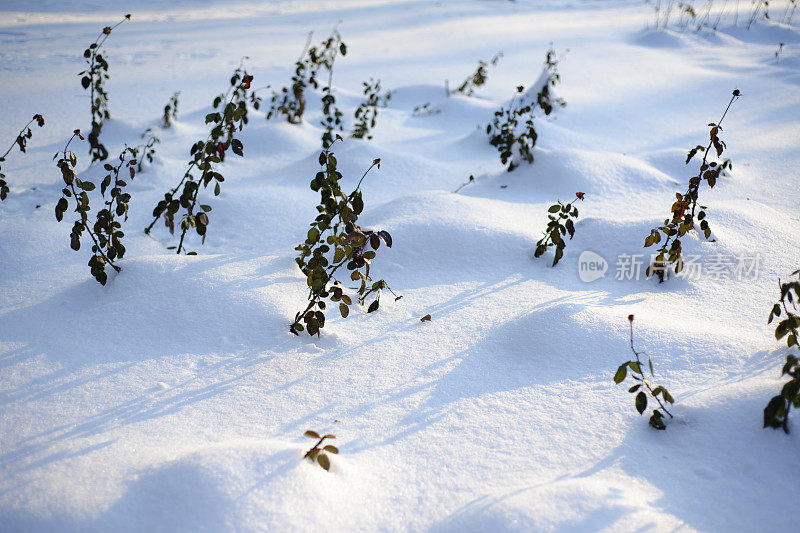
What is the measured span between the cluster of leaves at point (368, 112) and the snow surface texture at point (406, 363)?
2.13 feet

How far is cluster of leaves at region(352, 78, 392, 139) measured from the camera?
508 cm

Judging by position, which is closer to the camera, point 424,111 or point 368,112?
point 368,112

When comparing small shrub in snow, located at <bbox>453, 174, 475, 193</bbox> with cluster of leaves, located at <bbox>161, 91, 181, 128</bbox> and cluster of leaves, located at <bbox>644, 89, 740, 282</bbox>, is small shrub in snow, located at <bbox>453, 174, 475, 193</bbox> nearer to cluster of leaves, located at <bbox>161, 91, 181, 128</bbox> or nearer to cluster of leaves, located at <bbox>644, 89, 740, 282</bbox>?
cluster of leaves, located at <bbox>644, 89, 740, 282</bbox>

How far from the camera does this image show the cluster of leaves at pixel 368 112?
5082mm

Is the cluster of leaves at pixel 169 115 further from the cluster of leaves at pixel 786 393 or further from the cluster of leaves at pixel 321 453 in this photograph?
the cluster of leaves at pixel 786 393

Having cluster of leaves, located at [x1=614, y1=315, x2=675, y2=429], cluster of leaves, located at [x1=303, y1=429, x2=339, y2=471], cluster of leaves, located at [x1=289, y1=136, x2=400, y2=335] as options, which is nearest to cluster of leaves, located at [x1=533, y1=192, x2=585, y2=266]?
cluster of leaves, located at [x1=614, y1=315, x2=675, y2=429]

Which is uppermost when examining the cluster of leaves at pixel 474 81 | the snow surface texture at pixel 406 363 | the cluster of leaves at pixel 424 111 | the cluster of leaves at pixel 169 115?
the cluster of leaves at pixel 474 81

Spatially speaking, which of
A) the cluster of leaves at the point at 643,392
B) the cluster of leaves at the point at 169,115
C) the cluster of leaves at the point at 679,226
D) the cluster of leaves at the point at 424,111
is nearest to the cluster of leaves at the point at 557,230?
the cluster of leaves at the point at 679,226

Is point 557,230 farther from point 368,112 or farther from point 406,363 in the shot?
point 368,112

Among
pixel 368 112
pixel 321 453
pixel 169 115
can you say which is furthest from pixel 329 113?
pixel 321 453

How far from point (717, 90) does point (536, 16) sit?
274 inches

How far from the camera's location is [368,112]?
591cm

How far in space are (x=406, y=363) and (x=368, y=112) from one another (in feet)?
13.9

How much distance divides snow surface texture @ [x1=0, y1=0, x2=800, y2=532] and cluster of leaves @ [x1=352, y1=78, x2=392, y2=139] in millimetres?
648
